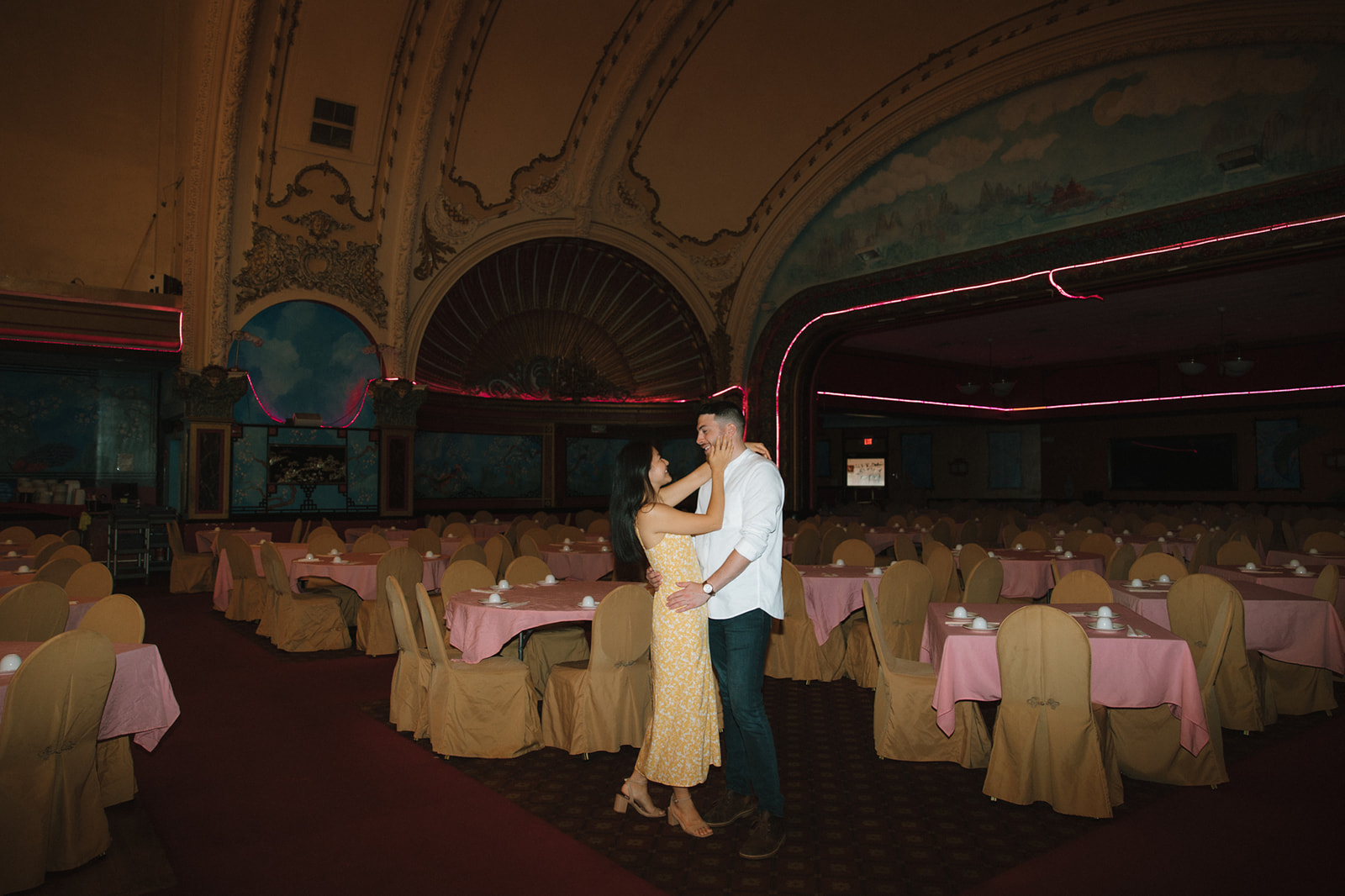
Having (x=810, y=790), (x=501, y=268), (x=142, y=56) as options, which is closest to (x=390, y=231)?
(x=501, y=268)

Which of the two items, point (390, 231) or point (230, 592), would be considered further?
point (390, 231)

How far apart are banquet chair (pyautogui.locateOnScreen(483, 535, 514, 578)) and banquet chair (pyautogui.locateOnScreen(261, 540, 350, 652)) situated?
4.32 feet

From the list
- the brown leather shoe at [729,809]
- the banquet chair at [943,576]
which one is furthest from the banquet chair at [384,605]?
the banquet chair at [943,576]

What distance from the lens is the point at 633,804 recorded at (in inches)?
141

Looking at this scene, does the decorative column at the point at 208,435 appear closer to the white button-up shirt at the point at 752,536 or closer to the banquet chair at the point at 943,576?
the banquet chair at the point at 943,576

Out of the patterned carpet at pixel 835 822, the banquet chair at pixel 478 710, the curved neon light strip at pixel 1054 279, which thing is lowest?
the patterned carpet at pixel 835 822

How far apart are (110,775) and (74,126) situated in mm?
12660

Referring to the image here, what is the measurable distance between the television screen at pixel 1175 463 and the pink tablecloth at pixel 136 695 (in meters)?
19.7

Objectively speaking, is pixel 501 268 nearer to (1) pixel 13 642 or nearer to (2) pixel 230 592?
(2) pixel 230 592

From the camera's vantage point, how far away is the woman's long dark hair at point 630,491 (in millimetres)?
3238

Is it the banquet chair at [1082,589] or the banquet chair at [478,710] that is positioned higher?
the banquet chair at [1082,589]

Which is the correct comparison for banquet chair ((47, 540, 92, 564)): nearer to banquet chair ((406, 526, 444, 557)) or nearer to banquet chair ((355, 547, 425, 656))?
banquet chair ((355, 547, 425, 656))

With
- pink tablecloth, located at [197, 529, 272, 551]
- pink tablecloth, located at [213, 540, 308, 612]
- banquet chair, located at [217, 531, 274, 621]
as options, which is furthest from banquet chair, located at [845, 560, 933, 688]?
pink tablecloth, located at [197, 529, 272, 551]

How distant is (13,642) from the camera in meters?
3.80
